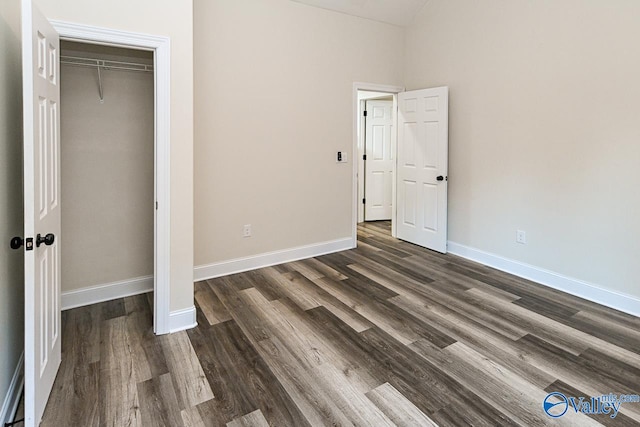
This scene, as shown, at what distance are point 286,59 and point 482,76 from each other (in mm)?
2206

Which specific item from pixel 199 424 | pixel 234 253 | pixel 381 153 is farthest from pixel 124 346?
pixel 381 153

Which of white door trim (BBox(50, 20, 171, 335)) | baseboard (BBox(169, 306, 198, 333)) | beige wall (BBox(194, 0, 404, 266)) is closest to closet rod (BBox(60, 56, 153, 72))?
beige wall (BBox(194, 0, 404, 266))

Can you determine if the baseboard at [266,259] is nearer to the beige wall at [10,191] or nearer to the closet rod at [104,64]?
the beige wall at [10,191]

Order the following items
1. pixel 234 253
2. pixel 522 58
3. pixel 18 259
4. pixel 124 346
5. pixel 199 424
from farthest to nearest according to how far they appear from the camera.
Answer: pixel 234 253, pixel 522 58, pixel 124 346, pixel 18 259, pixel 199 424

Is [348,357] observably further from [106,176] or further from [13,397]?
[106,176]

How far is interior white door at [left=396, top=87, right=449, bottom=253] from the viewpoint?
15.0ft

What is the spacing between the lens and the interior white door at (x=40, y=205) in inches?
61.9

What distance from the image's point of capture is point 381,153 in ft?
21.8

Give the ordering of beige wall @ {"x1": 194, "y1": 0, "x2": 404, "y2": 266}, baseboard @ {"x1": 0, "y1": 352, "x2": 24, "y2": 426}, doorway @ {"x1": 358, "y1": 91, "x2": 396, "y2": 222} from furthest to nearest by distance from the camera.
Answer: doorway @ {"x1": 358, "y1": 91, "x2": 396, "y2": 222} < beige wall @ {"x1": 194, "y1": 0, "x2": 404, "y2": 266} < baseboard @ {"x1": 0, "y1": 352, "x2": 24, "y2": 426}

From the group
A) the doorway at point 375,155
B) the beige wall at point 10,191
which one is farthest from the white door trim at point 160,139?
the doorway at point 375,155

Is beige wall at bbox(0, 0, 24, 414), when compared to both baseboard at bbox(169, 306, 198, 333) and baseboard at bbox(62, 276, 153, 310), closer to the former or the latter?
baseboard at bbox(169, 306, 198, 333)

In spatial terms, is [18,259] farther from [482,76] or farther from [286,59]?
[482,76]

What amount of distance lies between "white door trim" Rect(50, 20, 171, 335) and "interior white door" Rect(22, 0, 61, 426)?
1.06ft

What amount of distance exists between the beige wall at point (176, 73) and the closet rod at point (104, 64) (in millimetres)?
659
